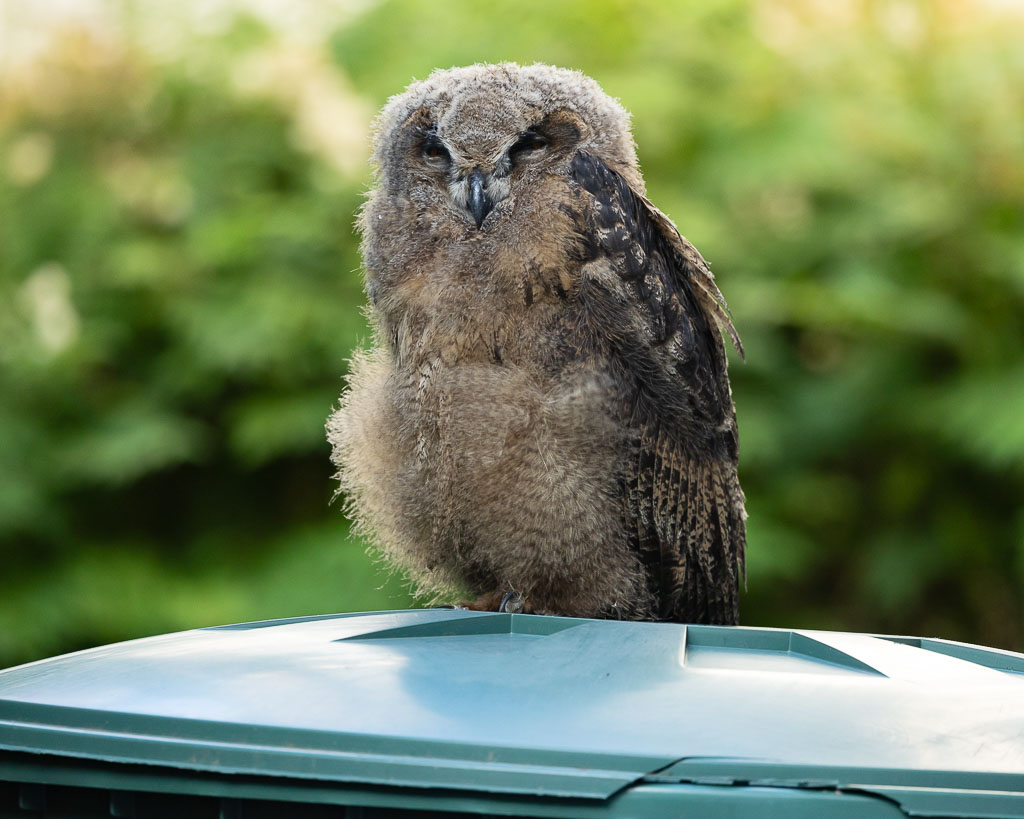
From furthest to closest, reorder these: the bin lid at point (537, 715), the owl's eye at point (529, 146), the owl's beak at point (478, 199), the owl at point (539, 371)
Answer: the owl's eye at point (529, 146), the owl's beak at point (478, 199), the owl at point (539, 371), the bin lid at point (537, 715)

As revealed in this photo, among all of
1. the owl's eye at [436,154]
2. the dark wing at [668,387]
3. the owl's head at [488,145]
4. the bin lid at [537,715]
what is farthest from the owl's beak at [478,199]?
the bin lid at [537,715]

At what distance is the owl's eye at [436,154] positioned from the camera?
323 cm

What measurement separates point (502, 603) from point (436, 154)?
4.38ft

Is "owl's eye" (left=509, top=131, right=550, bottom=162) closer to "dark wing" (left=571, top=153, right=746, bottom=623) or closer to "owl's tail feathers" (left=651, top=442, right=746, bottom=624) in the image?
"dark wing" (left=571, top=153, right=746, bottom=623)

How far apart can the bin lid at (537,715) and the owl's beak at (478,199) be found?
1546 millimetres

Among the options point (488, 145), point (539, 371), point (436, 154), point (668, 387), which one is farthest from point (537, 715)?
point (436, 154)

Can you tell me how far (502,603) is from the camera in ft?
10.3

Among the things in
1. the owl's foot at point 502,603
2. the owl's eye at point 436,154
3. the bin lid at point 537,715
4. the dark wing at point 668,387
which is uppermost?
the owl's eye at point 436,154

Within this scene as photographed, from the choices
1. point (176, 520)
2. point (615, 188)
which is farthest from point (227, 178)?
point (615, 188)

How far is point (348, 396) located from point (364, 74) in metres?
4.43

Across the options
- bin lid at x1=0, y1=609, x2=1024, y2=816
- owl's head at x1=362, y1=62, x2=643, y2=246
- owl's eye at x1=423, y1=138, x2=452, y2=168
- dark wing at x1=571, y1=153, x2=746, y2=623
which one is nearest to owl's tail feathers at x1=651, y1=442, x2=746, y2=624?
dark wing at x1=571, y1=153, x2=746, y2=623

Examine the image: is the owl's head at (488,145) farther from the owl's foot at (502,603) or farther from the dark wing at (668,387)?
the owl's foot at (502,603)

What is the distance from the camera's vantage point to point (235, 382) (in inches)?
279

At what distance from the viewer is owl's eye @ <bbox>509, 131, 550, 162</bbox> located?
3178mm
